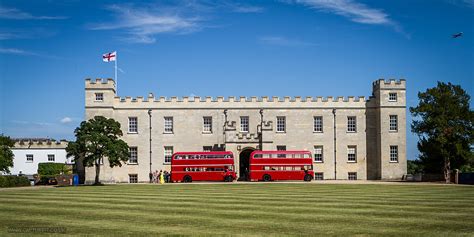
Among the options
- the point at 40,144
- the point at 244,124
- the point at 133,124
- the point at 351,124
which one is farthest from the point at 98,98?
the point at 351,124

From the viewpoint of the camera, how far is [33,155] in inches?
2537

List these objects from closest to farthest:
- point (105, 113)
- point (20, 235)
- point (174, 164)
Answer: point (20, 235)
point (174, 164)
point (105, 113)

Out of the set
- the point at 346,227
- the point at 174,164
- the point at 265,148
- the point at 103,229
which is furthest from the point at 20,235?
the point at 265,148

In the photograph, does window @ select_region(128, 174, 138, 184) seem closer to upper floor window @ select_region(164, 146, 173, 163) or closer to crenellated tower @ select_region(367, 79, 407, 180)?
upper floor window @ select_region(164, 146, 173, 163)

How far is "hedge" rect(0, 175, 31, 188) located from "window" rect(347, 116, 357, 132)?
3036 centimetres

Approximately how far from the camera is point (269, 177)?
48.7 m

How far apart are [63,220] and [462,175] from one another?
36249mm

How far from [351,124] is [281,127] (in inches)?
275

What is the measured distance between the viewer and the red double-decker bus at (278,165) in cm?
4850

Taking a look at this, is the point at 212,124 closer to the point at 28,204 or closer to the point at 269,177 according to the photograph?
the point at 269,177

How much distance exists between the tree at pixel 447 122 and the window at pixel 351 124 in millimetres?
7116

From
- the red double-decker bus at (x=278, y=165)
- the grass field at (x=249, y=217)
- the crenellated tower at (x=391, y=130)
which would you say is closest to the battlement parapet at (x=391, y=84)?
the crenellated tower at (x=391, y=130)

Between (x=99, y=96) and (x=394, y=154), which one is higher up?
(x=99, y=96)

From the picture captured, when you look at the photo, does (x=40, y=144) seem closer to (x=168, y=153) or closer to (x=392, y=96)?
(x=168, y=153)
